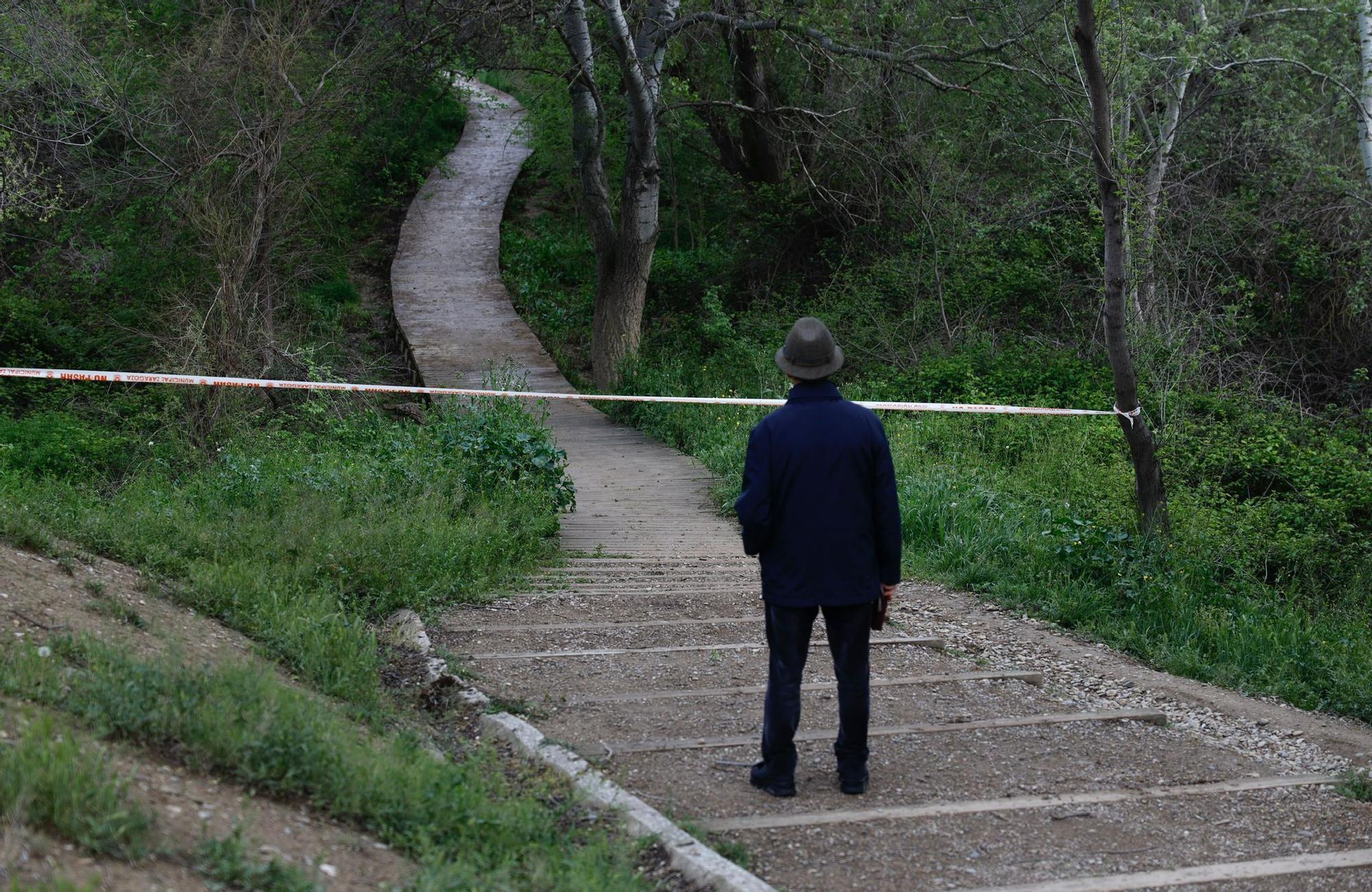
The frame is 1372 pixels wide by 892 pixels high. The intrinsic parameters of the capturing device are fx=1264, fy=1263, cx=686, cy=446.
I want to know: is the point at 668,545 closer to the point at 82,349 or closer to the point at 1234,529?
the point at 1234,529

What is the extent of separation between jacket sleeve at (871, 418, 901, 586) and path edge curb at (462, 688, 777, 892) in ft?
4.08

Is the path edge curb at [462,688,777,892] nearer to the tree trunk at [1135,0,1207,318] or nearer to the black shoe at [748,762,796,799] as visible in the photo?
the black shoe at [748,762,796,799]

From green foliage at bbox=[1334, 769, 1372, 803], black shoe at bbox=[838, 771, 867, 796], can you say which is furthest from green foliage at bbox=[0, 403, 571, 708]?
green foliage at bbox=[1334, 769, 1372, 803]

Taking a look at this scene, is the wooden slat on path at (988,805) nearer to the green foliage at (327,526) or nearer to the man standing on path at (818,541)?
the man standing on path at (818,541)

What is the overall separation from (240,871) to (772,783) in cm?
214

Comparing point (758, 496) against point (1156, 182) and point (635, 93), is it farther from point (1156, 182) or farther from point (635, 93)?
point (1156, 182)

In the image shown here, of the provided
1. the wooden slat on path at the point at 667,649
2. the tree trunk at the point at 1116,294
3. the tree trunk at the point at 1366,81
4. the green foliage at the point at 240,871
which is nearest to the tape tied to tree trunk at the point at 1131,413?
the tree trunk at the point at 1116,294

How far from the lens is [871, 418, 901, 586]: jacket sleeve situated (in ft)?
15.4

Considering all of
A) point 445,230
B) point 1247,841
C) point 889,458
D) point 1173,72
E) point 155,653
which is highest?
point 1173,72

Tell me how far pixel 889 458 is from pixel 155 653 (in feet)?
9.68

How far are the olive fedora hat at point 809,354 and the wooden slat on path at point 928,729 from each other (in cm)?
155

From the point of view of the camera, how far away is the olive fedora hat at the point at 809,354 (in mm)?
4766

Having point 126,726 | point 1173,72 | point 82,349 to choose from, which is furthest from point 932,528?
point 82,349

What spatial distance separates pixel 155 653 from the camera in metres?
4.93
